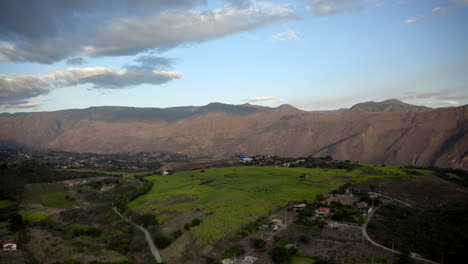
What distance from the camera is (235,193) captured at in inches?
2167

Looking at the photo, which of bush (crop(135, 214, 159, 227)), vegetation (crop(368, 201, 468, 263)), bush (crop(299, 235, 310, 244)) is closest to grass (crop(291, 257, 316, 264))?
bush (crop(299, 235, 310, 244))

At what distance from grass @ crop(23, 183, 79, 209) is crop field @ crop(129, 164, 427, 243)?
13.0m

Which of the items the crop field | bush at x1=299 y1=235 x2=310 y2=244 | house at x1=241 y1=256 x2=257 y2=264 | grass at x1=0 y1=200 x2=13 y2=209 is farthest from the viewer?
grass at x1=0 y1=200 x2=13 y2=209

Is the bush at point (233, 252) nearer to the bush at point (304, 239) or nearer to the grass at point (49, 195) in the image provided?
the bush at point (304, 239)

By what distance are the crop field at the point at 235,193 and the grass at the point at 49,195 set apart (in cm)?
1301

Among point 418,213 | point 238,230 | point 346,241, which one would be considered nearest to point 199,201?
point 238,230


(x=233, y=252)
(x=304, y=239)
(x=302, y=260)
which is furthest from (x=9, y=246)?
(x=304, y=239)

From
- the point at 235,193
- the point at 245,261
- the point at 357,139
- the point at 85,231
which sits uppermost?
the point at 357,139

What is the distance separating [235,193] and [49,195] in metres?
35.4

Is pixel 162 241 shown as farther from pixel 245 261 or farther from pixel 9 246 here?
pixel 9 246

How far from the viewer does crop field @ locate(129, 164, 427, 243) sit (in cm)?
4203

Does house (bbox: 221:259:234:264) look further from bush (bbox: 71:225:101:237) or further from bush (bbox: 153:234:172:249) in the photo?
bush (bbox: 71:225:101:237)

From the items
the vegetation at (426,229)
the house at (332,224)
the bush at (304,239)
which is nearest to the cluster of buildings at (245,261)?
the bush at (304,239)

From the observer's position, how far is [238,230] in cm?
3812
